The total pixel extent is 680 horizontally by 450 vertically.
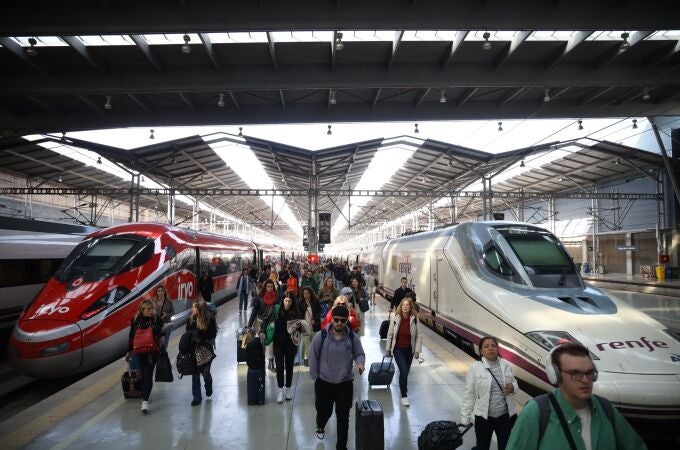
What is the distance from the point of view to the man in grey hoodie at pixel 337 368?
425cm

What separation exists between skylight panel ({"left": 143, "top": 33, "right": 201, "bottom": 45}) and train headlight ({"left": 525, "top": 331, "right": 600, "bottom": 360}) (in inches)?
389

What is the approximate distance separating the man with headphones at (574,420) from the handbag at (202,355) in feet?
14.3

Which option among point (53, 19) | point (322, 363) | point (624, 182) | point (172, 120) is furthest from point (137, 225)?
point (624, 182)

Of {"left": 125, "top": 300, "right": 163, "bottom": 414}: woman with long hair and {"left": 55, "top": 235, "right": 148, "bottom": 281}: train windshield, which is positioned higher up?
{"left": 55, "top": 235, "right": 148, "bottom": 281}: train windshield

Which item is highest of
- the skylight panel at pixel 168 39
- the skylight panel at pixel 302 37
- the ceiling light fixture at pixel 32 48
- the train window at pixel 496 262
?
the skylight panel at pixel 302 37

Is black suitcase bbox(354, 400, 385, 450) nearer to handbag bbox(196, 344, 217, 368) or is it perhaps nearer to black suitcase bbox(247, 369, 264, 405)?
black suitcase bbox(247, 369, 264, 405)

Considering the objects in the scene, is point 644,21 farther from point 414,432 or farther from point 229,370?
point 229,370

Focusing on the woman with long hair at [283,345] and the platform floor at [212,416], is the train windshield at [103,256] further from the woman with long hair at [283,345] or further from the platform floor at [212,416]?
the woman with long hair at [283,345]

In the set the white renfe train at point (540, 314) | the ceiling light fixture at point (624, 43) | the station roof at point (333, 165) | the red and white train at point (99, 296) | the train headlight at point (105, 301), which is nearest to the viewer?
the white renfe train at point (540, 314)

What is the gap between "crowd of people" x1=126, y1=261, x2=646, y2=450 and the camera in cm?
202

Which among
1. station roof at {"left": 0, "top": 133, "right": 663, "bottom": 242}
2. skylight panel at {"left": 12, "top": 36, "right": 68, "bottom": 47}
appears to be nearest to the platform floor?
skylight panel at {"left": 12, "top": 36, "right": 68, "bottom": 47}

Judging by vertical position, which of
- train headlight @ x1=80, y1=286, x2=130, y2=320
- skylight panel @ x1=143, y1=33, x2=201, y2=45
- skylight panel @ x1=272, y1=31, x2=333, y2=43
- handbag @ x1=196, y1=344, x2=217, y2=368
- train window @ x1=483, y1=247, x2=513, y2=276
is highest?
skylight panel @ x1=272, y1=31, x2=333, y2=43

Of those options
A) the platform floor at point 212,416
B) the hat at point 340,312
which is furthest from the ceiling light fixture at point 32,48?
the hat at point 340,312

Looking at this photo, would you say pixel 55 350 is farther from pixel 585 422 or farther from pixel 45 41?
pixel 45 41
